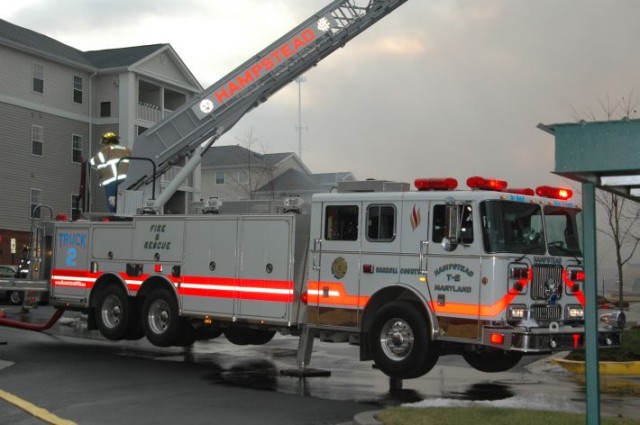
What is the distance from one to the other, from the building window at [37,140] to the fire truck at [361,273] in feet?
75.5

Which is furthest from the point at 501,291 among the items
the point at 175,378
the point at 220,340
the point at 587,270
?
the point at 220,340

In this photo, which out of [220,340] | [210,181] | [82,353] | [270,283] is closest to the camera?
[270,283]

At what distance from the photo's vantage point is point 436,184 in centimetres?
1104

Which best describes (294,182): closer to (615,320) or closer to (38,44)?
(38,44)

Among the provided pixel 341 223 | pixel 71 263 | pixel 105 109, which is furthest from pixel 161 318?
pixel 105 109

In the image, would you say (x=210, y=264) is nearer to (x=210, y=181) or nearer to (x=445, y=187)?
(x=445, y=187)

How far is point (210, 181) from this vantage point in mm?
60125

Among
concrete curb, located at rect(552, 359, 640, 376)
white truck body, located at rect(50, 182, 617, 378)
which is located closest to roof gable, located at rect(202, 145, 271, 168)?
white truck body, located at rect(50, 182, 617, 378)

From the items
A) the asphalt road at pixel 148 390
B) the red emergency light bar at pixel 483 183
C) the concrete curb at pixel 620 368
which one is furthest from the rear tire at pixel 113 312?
the concrete curb at pixel 620 368

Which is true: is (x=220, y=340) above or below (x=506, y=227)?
below

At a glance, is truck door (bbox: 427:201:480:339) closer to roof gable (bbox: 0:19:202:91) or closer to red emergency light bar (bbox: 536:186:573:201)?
red emergency light bar (bbox: 536:186:573:201)

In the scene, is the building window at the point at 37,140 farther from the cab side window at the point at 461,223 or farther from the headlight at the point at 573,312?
the headlight at the point at 573,312

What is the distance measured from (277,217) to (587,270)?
240 inches

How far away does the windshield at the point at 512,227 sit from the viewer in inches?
409
